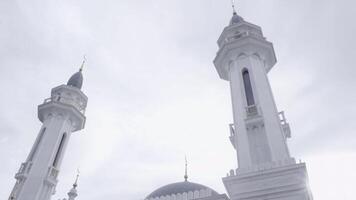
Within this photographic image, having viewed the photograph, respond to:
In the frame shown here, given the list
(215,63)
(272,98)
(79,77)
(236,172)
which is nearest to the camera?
(236,172)

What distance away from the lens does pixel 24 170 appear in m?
22.6

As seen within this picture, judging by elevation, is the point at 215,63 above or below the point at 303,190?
above

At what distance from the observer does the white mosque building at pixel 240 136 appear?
1427 cm

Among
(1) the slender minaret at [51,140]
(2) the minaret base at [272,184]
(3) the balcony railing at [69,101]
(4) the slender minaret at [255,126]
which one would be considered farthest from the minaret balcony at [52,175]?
(2) the minaret base at [272,184]

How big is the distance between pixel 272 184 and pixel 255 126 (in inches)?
161

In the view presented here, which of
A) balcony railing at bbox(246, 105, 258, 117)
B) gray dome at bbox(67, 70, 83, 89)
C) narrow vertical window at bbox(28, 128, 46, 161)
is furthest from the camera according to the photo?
gray dome at bbox(67, 70, 83, 89)

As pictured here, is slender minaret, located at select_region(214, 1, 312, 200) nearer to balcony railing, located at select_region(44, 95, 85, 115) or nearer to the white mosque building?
the white mosque building

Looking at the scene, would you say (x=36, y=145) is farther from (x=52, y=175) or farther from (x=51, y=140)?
(x=52, y=175)

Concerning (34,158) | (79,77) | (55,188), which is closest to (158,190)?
(55,188)

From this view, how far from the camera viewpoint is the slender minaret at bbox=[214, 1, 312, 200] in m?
14.0

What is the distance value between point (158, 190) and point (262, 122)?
29.8ft

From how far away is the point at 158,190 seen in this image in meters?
21.8

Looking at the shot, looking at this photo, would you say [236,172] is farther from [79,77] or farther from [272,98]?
[79,77]

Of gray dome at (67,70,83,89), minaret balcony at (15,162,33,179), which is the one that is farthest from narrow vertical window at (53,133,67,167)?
gray dome at (67,70,83,89)
